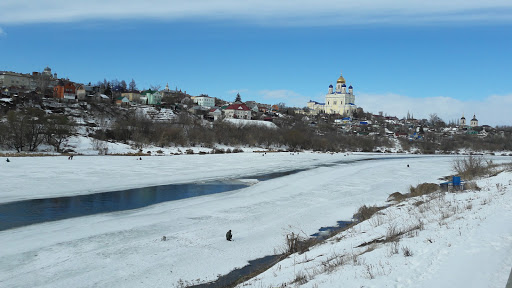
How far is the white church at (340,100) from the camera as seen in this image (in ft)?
541

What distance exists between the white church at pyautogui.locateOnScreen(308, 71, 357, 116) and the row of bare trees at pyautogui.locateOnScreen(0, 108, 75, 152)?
135 meters

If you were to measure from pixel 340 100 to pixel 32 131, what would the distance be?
140897mm

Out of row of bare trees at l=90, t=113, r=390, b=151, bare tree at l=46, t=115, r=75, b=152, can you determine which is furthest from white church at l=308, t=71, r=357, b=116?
bare tree at l=46, t=115, r=75, b=152

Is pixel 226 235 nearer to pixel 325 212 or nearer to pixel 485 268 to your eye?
pixel 325 212

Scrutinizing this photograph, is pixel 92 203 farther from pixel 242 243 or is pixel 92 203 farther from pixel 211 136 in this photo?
pixel 211 136

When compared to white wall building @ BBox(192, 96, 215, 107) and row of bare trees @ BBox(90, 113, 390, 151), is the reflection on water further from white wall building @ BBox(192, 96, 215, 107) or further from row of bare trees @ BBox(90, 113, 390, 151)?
white wall building @ BBox(192, 96, 215, 107)

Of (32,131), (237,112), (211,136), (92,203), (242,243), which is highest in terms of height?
(237,112)

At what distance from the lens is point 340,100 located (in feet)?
545

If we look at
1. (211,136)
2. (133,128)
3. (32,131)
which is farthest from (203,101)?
(32,131)

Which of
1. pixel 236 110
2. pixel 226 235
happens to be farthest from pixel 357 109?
pixel 226 235

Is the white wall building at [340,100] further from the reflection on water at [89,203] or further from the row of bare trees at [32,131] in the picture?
the reflection on water at [89,203]

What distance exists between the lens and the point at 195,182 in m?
25.0

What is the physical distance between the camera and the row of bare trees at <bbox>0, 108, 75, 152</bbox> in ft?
130

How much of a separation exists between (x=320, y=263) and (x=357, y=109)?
174 meters
